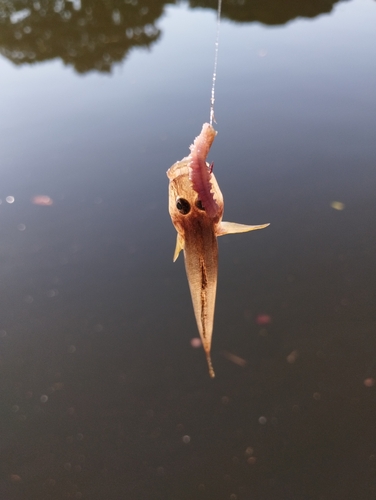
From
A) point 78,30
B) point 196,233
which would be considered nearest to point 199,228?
point 196,233

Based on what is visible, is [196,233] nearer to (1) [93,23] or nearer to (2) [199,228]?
(2) [199,228]

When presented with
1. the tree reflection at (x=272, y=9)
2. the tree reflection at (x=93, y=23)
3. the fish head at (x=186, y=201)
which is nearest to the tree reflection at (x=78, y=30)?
the tree reflection at (x=93, y=23)

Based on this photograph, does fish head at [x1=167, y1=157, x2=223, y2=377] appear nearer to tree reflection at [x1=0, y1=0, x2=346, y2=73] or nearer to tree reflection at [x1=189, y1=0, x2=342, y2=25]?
tree reflection at [x1=0, y1=0, x2=346, y2=73]

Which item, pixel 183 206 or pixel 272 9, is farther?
pixel 272 9

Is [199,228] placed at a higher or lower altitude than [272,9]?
lower

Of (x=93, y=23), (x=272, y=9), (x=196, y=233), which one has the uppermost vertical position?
(x=272, y=9)

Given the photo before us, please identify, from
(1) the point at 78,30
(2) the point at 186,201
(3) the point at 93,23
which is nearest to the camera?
(2) the point at 186,201
